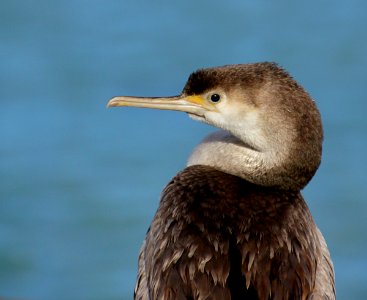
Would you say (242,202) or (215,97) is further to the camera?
(215,97)

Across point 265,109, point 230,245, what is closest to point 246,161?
point 265,109

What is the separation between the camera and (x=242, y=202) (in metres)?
8.12

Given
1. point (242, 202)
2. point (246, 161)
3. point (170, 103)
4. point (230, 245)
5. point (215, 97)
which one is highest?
point (170, 103)

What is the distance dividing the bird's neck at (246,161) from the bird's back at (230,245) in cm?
6

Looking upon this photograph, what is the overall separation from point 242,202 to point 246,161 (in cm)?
42

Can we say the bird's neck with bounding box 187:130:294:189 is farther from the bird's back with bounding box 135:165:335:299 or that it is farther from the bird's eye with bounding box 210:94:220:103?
the bird's eye with bounding box 210:94:220:103

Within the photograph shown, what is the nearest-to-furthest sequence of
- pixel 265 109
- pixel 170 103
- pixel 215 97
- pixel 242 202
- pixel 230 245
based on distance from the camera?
pixel 230 245 < pixel 242 202 < pixel 265 109 < pixel 215 97 < pixel 170 103

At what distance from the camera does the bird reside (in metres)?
7.70

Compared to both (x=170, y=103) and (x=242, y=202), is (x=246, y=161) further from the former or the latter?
(x=170, y=103)

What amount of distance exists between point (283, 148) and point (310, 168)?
0.78ft

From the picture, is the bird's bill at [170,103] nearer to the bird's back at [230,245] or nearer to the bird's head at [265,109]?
the bird's head at [265,109]

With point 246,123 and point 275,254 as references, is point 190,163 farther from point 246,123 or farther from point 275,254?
point 275,254

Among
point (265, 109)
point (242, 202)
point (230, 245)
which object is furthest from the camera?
point (265, 109)

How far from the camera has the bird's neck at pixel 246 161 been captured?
330 inches
